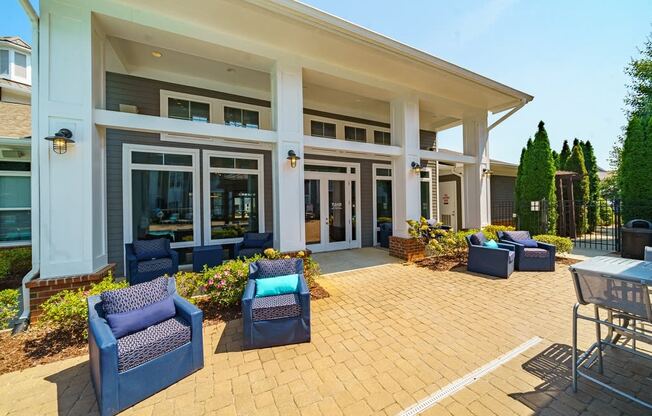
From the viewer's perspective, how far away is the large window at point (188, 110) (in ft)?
21.5

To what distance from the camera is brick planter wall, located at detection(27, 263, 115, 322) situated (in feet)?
12.1

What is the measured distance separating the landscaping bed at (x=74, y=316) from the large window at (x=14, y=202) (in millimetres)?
4272

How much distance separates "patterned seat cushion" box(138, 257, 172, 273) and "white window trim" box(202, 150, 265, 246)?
153cm

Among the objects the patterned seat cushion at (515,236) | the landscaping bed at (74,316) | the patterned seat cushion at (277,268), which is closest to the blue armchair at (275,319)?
the patterned seat cushion at (277,268)

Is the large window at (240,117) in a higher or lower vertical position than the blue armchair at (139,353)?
higher

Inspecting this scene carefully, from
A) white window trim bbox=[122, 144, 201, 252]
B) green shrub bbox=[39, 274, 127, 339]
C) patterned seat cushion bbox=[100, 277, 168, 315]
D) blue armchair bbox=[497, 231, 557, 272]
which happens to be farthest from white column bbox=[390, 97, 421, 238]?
green shrub bbox=[39, 274, 127, 339]

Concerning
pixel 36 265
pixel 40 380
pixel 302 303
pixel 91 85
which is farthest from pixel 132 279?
pixel 302 303

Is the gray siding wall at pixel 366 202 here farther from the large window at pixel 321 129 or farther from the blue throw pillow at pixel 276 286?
the blue throw pillow at pixel 276 286

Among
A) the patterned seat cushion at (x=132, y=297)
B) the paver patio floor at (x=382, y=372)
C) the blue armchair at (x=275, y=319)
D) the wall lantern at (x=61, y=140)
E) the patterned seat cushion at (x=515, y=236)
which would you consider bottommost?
the paver patio floor at (x=382, y=372)

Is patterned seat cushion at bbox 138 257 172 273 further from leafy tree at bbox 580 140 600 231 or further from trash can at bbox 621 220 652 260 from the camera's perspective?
leafy tree at bbox 580 140 600 231

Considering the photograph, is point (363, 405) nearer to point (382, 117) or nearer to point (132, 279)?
point (132, 279)

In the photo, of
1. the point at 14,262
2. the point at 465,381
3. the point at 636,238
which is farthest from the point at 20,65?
the point at 636,238

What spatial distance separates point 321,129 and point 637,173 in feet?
33.9

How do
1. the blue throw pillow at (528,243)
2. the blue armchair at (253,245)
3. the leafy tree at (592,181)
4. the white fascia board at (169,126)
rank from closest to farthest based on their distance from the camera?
the white fascia board at (169,126) < the blue armchair at (253,245) < the blue throw pillow at (528,243) < the leafy tree at (592,181)
